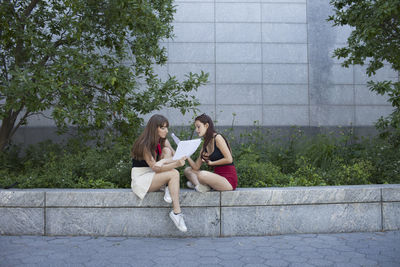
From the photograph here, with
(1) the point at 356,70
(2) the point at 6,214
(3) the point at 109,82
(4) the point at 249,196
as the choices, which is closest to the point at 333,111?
(1) the point at 356,70

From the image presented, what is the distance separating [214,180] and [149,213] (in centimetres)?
106

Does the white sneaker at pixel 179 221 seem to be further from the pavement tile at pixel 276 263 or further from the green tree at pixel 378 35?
the green tree at pixel 378 35

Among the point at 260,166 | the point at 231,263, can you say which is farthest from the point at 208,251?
the point at 260,166

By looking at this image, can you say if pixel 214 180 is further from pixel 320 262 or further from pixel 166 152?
pixel 320 262

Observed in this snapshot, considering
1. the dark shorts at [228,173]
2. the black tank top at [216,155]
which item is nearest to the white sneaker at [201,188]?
the dark shorts at [228,173]

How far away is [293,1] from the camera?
11039 millimetres

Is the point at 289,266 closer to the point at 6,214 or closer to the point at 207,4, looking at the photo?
the point at 6,214

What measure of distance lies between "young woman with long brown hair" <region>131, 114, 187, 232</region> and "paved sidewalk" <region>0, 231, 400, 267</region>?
2.02 feet

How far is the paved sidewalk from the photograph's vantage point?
3.99m

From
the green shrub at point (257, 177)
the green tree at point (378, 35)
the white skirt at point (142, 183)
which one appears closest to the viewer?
the white skirt at point (142, 183)

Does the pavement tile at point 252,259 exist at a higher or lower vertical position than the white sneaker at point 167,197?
lower

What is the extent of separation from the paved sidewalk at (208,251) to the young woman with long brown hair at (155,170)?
2.02ft

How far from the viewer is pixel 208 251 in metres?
4.43

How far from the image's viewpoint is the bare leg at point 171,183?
16.1 ft
